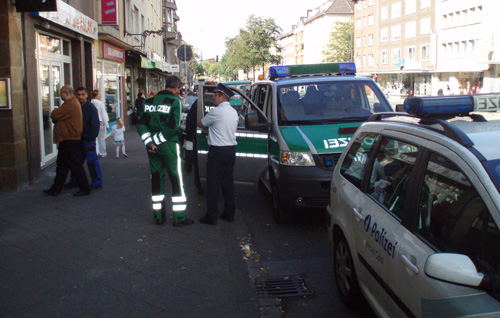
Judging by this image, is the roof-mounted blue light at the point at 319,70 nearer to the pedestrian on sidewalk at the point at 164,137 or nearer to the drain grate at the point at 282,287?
the pedestrian on sidewalk at the point at 164,137

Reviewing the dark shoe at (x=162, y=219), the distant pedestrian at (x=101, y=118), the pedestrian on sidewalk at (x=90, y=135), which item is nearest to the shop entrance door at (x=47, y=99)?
the distant pedestrian at (x=101, y=118)

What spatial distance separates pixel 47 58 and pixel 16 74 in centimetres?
341

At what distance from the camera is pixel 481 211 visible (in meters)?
2.46

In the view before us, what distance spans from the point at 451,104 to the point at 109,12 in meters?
15.4

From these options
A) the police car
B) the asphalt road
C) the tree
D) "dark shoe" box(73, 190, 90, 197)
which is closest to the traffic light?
"dark shoe" box(73, 190, 90, 197)

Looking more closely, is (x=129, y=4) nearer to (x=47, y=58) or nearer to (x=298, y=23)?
(x=47, y=58)

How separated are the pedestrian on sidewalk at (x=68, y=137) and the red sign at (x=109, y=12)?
897 centimetres

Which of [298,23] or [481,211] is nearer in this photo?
[481,211]

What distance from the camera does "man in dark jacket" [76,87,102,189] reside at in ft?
28.7

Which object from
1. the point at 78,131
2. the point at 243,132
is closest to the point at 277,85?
the point at 243,132

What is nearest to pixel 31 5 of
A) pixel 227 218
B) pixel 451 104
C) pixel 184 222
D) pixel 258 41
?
pixel 184 222

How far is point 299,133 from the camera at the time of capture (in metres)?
6.67

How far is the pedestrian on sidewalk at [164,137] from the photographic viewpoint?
256 inches

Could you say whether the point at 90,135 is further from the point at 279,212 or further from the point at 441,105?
the point at 441,105
